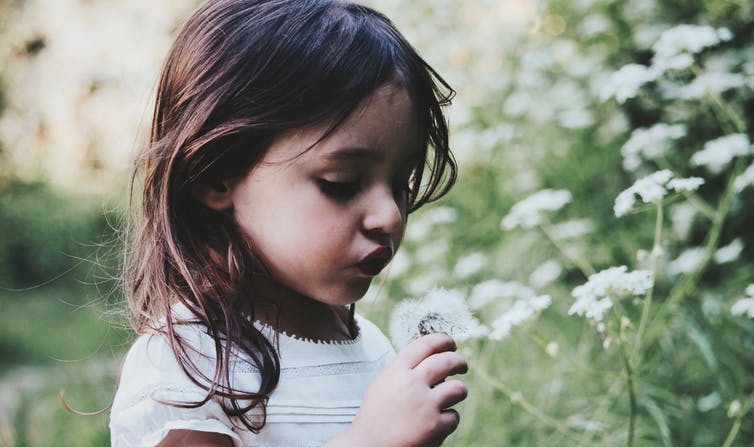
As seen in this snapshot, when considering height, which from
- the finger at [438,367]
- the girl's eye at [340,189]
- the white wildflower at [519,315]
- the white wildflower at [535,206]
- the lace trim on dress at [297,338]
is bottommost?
the white wildflower at [535,206]

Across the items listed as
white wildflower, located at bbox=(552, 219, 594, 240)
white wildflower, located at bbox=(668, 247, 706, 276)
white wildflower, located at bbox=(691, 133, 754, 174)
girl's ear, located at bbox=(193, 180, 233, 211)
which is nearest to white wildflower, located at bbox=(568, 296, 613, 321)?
girl's ear, located at bbox=(193, 180, 233, 211)

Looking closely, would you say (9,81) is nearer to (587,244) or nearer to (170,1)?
(170,1)

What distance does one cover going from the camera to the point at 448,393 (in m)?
0.83

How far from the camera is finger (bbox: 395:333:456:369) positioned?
854mm

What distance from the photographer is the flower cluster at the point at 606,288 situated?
111 cm

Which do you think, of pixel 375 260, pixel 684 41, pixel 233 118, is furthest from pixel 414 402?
pixel 684 41

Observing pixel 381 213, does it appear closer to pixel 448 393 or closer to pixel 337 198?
pixel 337 198

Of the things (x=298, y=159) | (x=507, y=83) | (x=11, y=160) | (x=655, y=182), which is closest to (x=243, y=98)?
(x=298, y=159)

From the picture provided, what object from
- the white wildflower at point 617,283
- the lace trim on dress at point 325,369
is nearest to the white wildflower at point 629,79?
the white wildflower at point 617,283

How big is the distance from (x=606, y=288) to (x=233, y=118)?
60 cm

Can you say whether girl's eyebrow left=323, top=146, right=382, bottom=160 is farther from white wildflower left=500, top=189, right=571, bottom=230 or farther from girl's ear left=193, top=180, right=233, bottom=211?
white wildflower left=500, top=189, right=571, bottom=230

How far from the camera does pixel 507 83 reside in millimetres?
2734

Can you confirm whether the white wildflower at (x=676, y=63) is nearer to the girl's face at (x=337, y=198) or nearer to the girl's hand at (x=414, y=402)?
the girl's face at (x=337, y=198)

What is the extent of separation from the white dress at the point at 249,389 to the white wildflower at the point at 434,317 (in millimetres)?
111
